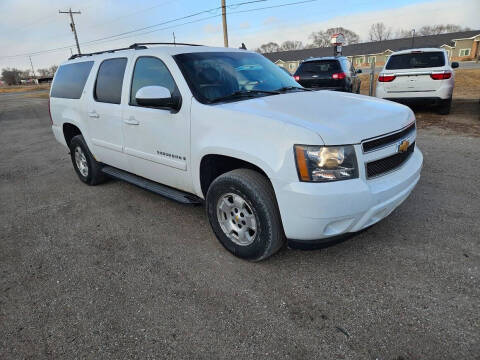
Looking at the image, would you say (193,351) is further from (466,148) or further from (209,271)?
(466,148)

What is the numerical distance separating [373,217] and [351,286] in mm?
556

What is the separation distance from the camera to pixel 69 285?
274 centimetres

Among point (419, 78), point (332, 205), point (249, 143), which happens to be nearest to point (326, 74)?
point (419, 78)

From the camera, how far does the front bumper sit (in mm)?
2289

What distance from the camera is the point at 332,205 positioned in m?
2.29

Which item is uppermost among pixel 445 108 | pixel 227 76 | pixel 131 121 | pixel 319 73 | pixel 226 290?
pixel 227 76

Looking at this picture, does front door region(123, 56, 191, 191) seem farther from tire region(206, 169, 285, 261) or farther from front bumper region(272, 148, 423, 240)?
front bumper region(272, 148, 423, 240)

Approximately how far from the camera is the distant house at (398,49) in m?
57.6

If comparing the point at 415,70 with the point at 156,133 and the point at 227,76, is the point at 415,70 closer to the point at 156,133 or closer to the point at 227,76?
the point at 227,76

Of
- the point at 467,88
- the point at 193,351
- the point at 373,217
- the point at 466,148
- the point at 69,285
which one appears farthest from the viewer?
the point at 467,88

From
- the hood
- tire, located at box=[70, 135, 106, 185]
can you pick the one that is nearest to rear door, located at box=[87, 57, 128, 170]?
tire, located at box=[70, 135, 106, 185]

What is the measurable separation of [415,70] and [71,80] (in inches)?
312

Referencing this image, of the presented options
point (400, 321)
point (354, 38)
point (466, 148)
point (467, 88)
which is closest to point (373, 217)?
point (400, 321)

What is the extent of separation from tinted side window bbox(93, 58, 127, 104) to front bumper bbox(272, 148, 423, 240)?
2452 millimetres
